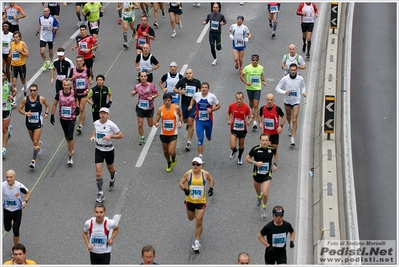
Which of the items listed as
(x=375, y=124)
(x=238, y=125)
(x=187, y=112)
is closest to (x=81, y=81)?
(x=187, y=112)

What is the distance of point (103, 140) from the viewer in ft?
52.6

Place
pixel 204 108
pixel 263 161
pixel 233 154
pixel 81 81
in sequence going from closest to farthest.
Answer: pixel 263 161 → pixel 204 108 → pixel 233 154 → pixel 81 81

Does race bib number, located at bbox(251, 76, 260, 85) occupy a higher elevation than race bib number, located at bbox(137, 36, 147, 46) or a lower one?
lower

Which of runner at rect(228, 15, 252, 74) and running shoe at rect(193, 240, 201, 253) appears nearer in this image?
running shoe at rect(193, 240, 201, 253)

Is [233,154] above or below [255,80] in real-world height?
below

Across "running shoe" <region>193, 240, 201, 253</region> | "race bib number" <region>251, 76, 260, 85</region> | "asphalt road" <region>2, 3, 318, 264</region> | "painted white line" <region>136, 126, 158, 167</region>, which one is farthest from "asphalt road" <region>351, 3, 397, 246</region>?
"painted white line" <region>136, 126, 158, 167</region>

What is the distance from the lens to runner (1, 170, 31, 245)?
46.4 feet

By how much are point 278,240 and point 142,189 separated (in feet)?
15.3

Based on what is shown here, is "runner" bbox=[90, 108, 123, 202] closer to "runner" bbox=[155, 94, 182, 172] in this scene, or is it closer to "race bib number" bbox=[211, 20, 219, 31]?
"runner" bbox=[155, 94, 182, 172]

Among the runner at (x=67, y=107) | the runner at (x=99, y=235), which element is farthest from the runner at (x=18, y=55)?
the runner at (x=99, y=235)

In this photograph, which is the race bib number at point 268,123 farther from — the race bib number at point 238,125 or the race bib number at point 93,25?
the race bib number at point 93,25

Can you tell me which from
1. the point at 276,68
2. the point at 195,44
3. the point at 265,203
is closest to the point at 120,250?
the point at 265,203

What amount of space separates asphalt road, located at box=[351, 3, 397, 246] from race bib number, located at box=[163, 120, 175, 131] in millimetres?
3936

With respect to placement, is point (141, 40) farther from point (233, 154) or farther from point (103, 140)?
point (103, 140)
